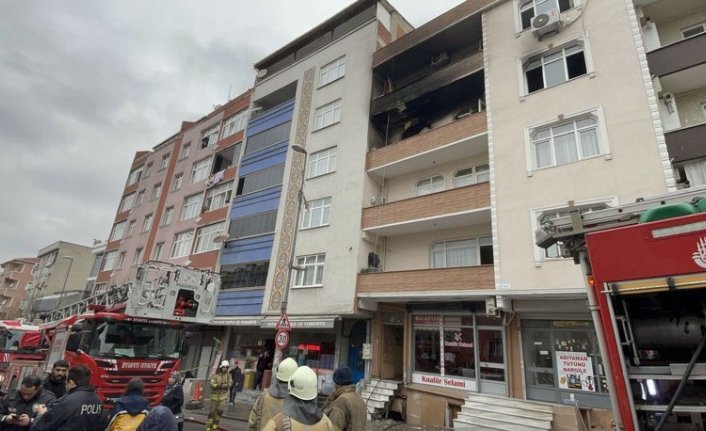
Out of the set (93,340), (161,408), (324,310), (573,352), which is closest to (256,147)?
(324,310)

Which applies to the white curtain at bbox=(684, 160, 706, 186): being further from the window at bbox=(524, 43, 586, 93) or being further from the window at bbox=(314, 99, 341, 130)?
the window at bbox=(314, 99, 341, 130)

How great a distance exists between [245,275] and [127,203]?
72.0 feet

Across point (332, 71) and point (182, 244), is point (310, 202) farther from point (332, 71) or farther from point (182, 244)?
point (182, 244)

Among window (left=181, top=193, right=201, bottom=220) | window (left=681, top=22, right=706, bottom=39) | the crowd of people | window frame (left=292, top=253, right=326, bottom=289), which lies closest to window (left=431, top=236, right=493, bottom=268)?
window frame (left=292, top=253, right=326, bottom=289)

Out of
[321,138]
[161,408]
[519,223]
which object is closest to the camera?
[161,408]

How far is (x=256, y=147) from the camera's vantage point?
79.9 ft

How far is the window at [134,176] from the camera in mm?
36375

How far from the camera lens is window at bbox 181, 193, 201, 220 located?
87.4 ft

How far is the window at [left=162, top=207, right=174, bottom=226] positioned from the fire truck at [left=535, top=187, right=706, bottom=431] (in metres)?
29.5

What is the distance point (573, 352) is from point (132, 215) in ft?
114

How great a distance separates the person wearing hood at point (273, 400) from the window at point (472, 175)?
12.6 meters

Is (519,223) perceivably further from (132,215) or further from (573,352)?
(132,215)

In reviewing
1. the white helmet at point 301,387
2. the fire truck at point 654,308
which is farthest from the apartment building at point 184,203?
the fire truck at point 654,308

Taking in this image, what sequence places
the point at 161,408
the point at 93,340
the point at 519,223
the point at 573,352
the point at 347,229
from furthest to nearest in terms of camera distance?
the point at 347,229 < the point at 519,223 < the point at 573,352 < the point at 93,340 < the point at 161,408
